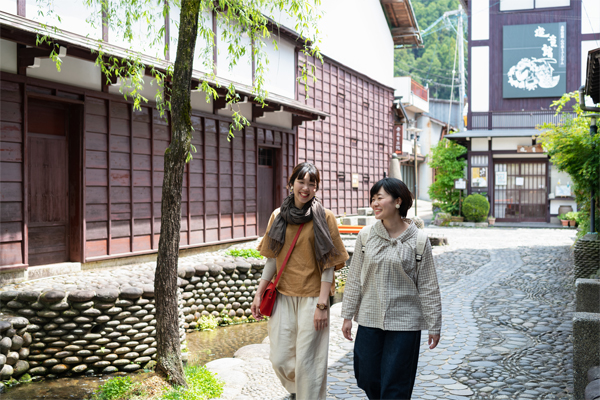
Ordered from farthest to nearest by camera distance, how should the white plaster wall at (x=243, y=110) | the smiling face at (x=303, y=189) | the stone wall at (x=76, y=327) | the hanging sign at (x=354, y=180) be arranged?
the hanging sign at (x=354, y=180) < the white plaster wall at (x=243, y=110) < the stone wall at (x=76, y=327) < the smiling face at (x=303, y=189)

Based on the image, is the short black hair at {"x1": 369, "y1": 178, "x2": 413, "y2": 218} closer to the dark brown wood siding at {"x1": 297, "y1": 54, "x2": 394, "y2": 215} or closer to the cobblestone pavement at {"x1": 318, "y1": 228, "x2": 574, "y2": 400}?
the cobblestone pavement at {"x1": 318, "y1": 228, "x2": 574, "y2": 400}

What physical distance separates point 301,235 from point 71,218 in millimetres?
6894

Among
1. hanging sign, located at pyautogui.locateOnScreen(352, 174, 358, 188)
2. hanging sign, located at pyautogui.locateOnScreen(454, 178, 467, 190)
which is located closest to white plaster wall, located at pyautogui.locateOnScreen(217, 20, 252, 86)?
hanging sign, located at pyautogui.locateOnScreen(352, 174, 358, 188)

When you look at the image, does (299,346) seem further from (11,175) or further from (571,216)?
(571,216)

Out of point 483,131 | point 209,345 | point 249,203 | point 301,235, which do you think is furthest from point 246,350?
point 483,131

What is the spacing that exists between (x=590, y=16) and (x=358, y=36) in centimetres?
1022

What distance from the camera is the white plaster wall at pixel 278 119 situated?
49.0 feet

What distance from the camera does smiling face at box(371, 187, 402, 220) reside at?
137 inches

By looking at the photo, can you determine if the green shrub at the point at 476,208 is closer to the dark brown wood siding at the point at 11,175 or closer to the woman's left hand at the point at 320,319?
the dark brown wood siding at the point at 11,175

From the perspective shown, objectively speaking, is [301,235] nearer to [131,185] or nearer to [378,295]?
[378,295]

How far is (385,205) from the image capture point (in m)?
3.47

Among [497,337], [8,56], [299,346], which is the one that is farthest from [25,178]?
[497,337]

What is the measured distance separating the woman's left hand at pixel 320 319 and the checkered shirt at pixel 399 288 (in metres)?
0.28

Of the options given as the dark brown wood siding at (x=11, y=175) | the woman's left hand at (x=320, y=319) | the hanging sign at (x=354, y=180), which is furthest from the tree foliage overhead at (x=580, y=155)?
the hanging sign at (x=354, y=180)
